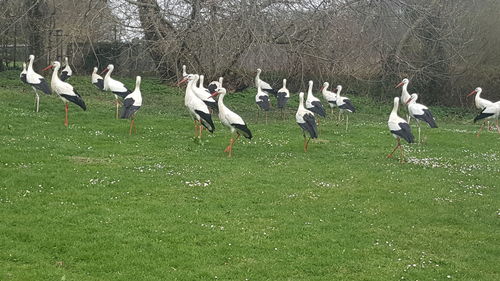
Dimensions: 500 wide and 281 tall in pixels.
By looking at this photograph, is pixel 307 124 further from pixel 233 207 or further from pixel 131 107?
pixel 233 207

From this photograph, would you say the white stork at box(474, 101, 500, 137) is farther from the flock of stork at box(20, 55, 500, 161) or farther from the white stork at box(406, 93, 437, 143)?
the white stork at box(406, 93, 437, 143)

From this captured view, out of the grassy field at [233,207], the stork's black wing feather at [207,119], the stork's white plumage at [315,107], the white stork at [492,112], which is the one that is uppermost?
the white stork at [492,112]

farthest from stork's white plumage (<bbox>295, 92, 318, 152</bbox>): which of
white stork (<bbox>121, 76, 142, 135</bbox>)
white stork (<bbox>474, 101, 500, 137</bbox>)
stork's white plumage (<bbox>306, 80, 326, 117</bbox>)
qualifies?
white stork (<bbox>474, 101, 500, 137</bbox>)

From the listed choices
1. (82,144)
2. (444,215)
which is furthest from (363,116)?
(444,215)

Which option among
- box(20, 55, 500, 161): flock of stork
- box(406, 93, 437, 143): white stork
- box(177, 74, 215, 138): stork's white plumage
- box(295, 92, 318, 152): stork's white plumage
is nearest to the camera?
box(20, 55, 500, 161): flock of stork

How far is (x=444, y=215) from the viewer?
33.9 ft

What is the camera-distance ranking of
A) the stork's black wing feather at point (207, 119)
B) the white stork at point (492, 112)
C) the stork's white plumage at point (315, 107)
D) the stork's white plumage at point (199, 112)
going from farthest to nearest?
the white stork at point (492, 112), the stork's white plumage at point (315, 107), the stork's white plumage at point (199, 112), the stork's black wing feather at point (207, 119)

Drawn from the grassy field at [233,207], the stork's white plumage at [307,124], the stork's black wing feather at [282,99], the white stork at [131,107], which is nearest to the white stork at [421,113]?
the grassy field at [233,207]

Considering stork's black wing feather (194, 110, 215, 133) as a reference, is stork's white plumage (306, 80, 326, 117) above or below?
above

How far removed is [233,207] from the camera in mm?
10273

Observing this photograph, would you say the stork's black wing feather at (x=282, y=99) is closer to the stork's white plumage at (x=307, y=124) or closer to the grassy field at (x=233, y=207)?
the grassy field at (x=233, y=207)

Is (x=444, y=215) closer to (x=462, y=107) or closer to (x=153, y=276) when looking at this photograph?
(x=153, y=276)

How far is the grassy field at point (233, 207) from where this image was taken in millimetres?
7816

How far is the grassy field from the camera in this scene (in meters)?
7.82
